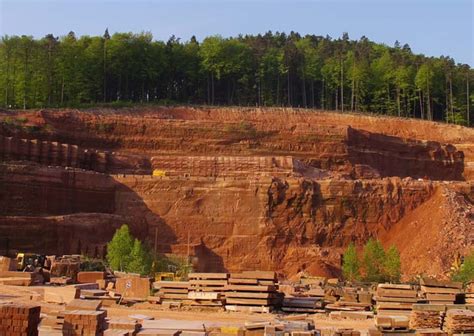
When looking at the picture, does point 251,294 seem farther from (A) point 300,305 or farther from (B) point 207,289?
(A) point 300,305

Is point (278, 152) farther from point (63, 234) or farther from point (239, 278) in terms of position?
point (239, 278)

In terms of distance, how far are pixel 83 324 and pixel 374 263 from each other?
120 feet

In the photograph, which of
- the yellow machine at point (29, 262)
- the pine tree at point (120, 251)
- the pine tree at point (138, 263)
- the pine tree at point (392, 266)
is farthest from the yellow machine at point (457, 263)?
the yellow machine at point (29, 262)

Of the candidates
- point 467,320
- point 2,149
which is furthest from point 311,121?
point 467,320

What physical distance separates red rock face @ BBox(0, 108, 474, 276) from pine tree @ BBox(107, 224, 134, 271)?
4.28m

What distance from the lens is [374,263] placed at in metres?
50.7

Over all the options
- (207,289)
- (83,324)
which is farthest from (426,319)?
(207,289)

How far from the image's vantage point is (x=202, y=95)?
9706 centimetres

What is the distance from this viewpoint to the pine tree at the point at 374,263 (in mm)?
49094

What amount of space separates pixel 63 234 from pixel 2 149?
10.4 m

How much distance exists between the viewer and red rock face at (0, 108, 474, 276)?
177 feet

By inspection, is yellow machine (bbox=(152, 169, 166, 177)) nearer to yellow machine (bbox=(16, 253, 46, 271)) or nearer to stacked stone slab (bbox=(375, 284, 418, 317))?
yellow machine (bbox=(16, 253, 46, 271))

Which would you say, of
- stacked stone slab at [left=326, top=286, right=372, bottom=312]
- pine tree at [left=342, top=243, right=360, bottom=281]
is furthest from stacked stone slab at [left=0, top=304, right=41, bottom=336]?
pine tree at [left=342, top=243, right=360, bottom=281]

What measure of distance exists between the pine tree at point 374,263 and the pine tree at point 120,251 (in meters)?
15.5
